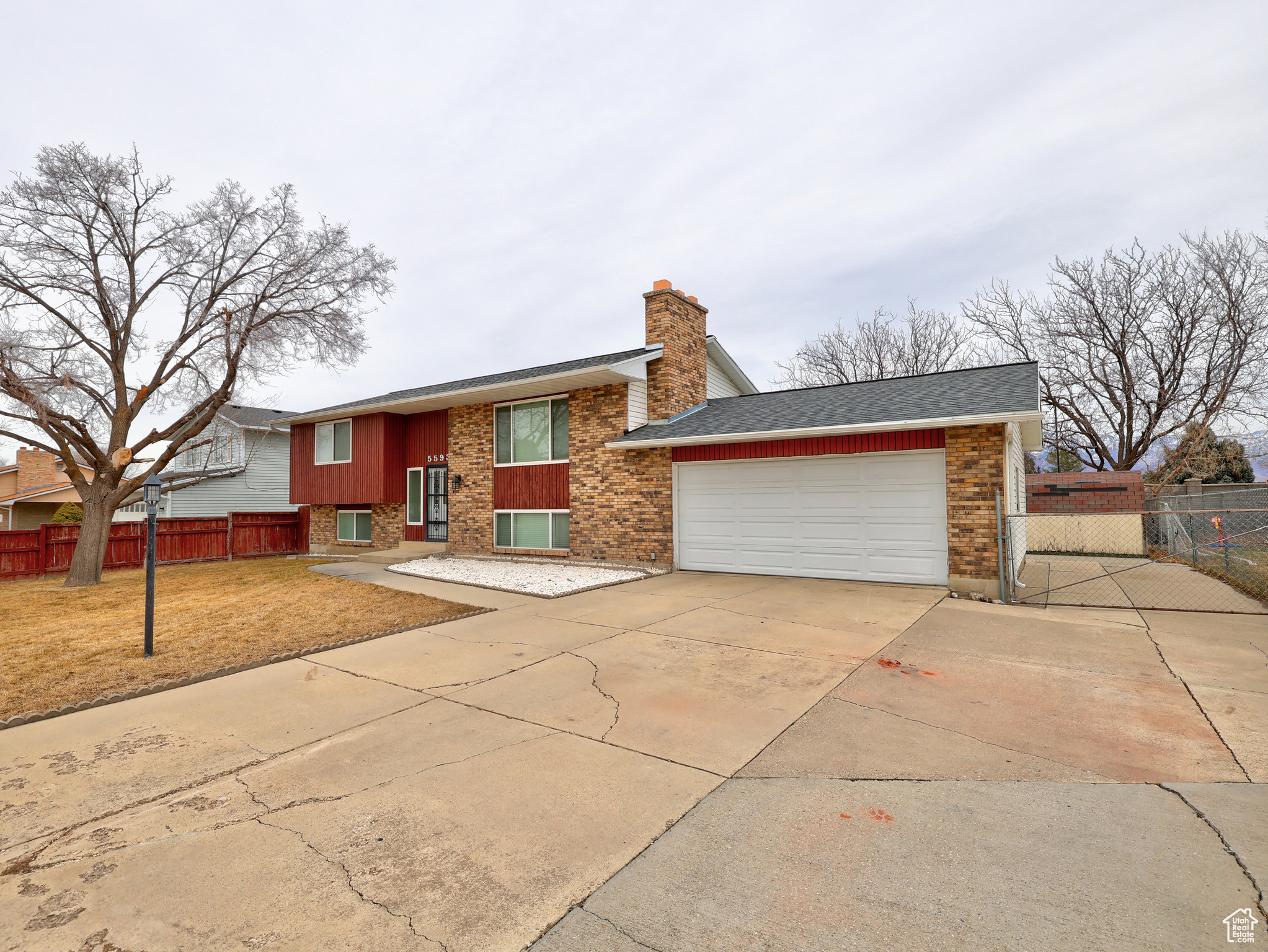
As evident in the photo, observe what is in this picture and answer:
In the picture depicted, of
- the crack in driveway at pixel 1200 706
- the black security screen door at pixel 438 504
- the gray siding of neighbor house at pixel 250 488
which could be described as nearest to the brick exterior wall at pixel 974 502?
the crack in driveway at pixel 1200 706

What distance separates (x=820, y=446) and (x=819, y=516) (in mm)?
1269

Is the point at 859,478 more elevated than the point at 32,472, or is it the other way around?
the point at 32,472

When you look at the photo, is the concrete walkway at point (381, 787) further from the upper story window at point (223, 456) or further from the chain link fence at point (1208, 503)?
the upper story window at point (223, 456)

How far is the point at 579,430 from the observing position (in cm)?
1334

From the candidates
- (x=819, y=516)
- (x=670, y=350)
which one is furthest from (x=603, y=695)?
(x=670, y=350)

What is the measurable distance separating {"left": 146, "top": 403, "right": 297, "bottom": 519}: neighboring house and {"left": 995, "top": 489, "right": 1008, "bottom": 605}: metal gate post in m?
24.6

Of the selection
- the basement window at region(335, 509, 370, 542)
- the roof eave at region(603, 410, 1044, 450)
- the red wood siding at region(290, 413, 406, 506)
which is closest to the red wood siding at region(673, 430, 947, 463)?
the roof eave at region(603, 410, 1044, 450)

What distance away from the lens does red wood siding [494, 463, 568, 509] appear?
13578mm

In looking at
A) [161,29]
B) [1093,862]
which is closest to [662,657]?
[1093,862]

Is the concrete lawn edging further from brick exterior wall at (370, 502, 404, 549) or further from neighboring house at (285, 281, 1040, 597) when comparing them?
brick exterior wall at (370, 502, 404, 549)

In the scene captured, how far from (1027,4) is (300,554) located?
2215 cm

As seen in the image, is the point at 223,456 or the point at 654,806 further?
the point at 223,456

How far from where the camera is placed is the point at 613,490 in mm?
12836

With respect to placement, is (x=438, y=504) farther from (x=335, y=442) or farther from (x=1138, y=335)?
(x=1138, y=335)
